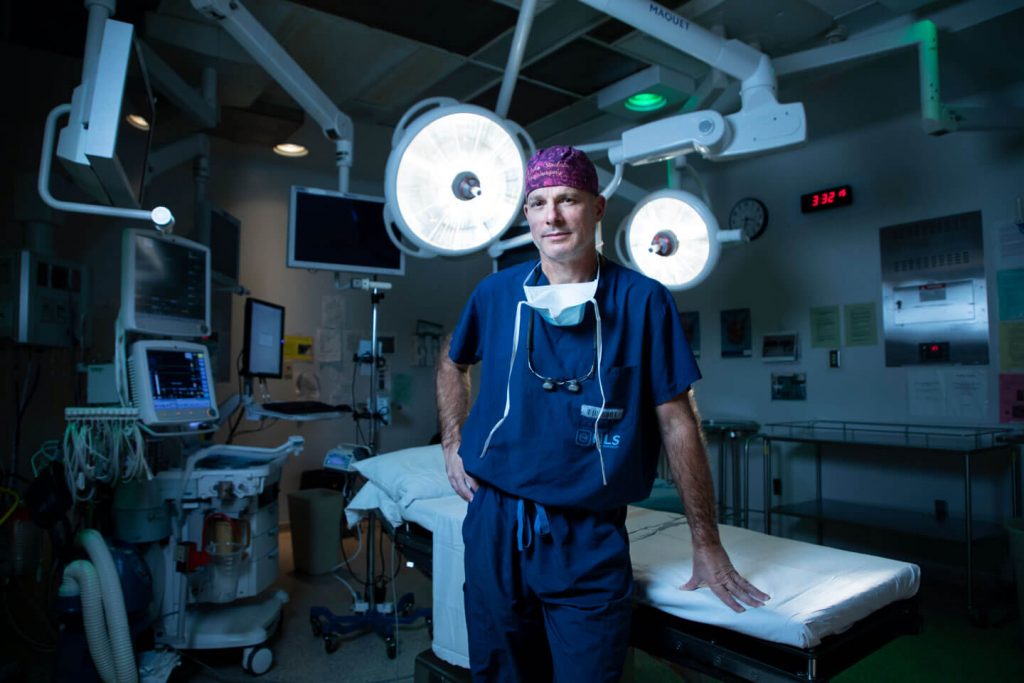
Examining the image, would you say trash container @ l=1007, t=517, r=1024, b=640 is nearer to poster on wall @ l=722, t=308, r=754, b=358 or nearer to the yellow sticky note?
poster on wall @ l=722, t=308, r=754, b=358

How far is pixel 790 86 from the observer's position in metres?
3.82

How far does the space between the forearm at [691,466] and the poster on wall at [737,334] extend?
300cm

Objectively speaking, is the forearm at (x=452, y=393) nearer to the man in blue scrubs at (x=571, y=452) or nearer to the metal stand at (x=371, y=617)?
the man in blue scrubs at (x=571, y=452)

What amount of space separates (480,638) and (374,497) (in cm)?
109

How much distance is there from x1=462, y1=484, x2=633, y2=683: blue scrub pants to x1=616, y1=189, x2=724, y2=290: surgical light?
76.7 inches

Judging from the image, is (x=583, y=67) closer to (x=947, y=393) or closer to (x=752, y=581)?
(x=947, y=393)

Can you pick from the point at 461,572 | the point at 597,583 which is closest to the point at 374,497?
the point at 461,572

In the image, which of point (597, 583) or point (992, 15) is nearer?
point (597, 583)

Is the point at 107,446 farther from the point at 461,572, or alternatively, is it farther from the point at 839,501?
the point at 839,501

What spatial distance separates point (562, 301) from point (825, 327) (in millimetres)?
2978

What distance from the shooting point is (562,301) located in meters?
1.37

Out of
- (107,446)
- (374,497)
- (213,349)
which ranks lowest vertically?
(374,497)

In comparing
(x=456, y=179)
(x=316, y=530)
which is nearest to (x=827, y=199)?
(x=456, y=179)

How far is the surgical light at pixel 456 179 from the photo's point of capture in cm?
208
